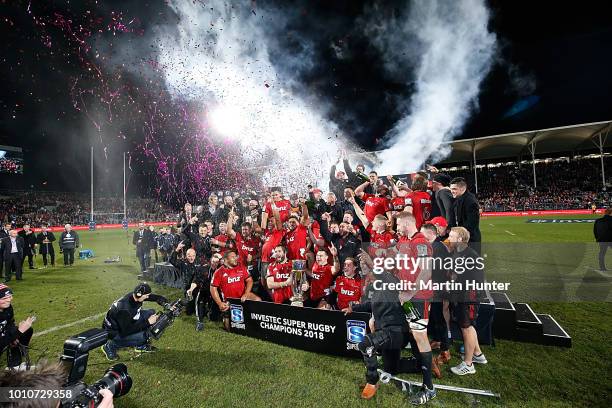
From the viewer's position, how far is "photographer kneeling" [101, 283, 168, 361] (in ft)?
17.6

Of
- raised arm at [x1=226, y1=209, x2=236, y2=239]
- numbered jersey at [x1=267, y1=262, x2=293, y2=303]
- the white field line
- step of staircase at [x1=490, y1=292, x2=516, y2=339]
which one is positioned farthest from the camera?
raised arm at [x1=226, y1=209, x2=236, y2=239]

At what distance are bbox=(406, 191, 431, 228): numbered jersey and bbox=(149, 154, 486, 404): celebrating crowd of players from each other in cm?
2

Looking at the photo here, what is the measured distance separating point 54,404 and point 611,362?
6.43 meters

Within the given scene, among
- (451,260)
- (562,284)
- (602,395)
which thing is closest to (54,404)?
(451,260)

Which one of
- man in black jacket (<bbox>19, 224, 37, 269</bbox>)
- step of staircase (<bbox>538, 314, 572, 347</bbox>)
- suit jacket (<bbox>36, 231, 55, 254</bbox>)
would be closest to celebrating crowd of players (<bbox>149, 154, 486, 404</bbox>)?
step of staircase (<bbox>538, 314, 572, 347</bbox>)

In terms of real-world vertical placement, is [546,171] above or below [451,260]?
above

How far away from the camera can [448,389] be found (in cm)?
397

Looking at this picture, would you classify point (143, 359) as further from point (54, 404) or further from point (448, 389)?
point (448, 389)

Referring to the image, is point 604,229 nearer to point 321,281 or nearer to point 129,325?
point 321,281

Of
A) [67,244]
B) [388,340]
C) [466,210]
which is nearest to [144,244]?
[67,244]

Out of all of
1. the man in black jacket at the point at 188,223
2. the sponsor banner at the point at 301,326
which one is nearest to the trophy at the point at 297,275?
the sponsor banner at the point at 301,326

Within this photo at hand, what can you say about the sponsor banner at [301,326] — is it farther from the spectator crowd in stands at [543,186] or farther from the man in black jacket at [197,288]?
the spectator crowd in stands at [543,186]

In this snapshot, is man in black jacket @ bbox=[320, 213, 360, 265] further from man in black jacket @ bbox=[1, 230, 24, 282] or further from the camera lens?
man in black jacket @ bbox=[1, 230, 24, 282]

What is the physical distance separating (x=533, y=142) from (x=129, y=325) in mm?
42480
